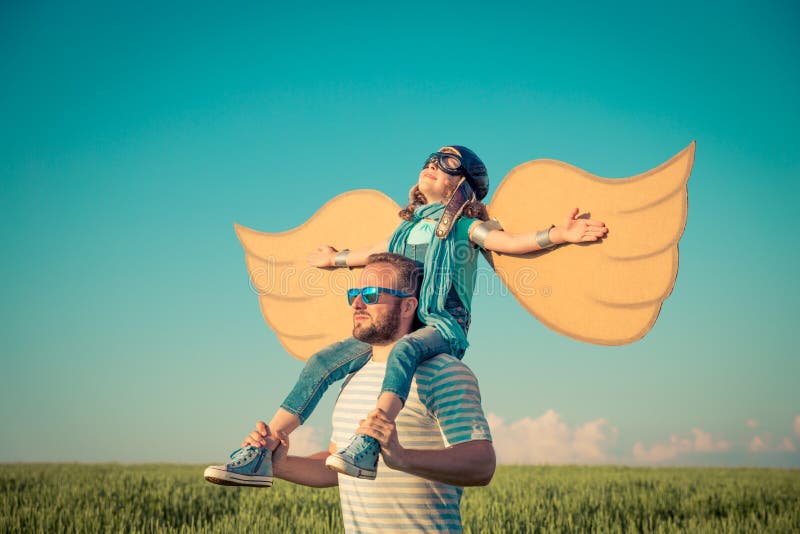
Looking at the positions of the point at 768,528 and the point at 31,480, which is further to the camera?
the point at 31,480

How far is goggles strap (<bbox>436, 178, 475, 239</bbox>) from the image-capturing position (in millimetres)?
3803

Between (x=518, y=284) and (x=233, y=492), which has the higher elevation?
(x=518, y=284)

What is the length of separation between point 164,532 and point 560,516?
4356 millimetres

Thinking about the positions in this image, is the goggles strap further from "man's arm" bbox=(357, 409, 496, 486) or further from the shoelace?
the shoelace

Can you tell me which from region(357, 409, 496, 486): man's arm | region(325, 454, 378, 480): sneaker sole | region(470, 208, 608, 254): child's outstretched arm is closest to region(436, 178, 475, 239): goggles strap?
region(470, 208, 608, 254): child's outstretched arm

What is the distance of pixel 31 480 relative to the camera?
1072 centimetres

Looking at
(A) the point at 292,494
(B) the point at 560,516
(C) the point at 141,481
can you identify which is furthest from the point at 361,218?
(C) the point at 141,481

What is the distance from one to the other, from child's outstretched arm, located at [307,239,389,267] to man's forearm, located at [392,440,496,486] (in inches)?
65.2

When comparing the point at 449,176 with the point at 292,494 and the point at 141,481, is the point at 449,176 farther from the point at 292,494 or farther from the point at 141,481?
the point at 141,481

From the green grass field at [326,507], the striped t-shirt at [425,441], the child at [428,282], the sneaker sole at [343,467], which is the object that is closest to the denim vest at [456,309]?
the child at [428,282]

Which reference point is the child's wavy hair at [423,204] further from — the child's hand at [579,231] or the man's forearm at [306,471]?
the man's forearm at [306,471]

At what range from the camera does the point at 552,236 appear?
3.77 m

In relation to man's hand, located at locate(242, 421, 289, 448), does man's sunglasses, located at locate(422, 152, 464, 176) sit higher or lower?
higher

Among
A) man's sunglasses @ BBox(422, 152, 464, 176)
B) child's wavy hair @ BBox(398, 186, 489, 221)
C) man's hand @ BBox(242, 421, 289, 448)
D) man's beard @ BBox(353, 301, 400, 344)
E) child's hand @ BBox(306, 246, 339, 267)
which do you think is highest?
man's sunglasses @ BBox(422, 152, 464, 176)
